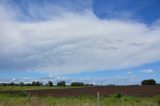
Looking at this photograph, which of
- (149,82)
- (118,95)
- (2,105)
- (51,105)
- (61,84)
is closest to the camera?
(2,105)

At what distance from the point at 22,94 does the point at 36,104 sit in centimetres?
3279

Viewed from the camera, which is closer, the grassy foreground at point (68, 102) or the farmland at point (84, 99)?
the grassy foreground at point (68, 102)

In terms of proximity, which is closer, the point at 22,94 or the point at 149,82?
the point at 22,94

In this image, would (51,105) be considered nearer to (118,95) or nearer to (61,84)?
(118,95)

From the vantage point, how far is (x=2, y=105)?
75.7 ft

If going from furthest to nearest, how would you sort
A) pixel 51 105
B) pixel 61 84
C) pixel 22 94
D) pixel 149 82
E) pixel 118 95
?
pixel 61 84 → pixel 149 82 → pixel 22 94 → pixel 118 95 → pixel 51 105

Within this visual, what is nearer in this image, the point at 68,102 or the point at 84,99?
the point at 68,102

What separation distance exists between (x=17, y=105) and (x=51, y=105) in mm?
3650

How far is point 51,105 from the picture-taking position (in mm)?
26812

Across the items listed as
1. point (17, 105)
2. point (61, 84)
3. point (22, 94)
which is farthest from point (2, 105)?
point (61, 84)

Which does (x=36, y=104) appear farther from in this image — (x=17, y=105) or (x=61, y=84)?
(x=61, y=84)

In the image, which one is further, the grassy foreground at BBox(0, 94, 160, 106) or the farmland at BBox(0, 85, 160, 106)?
the farmland at BBox(0, 85, 160, 106)

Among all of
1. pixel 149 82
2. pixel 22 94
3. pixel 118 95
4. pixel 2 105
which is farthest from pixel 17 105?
pixel 149 82

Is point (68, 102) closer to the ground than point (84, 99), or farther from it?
closer to the ground
